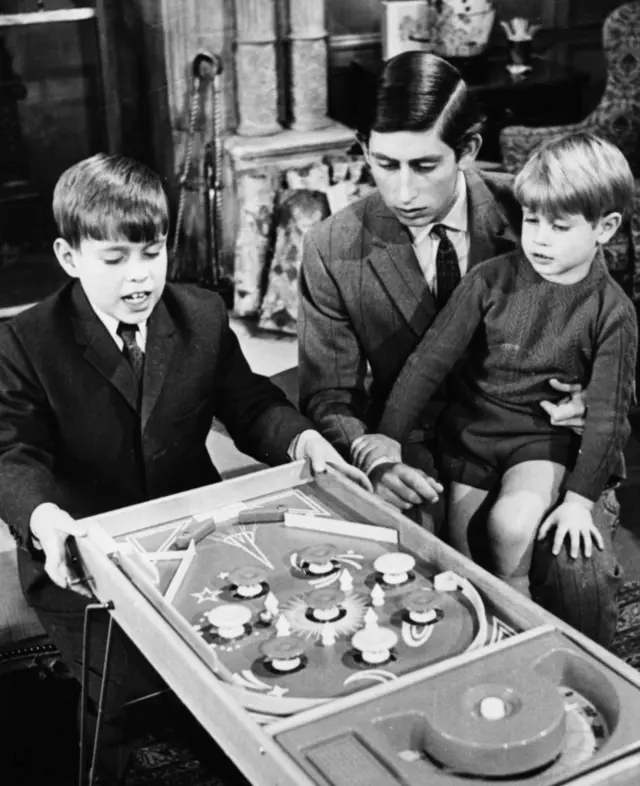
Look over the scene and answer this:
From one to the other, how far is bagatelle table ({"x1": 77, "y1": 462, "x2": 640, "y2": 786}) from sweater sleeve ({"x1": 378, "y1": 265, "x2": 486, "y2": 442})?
38 centimetres

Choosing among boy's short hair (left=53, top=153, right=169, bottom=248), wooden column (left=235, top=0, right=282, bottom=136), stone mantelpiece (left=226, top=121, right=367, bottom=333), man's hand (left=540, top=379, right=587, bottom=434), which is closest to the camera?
boy's short hair (left=53, top=153, right=169, bottom=248)

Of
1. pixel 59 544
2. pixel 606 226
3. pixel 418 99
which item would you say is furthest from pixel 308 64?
pixel 59 544

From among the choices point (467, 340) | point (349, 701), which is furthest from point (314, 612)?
point (467, 340)

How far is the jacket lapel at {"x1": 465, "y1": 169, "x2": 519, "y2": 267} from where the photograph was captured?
2.96 metres

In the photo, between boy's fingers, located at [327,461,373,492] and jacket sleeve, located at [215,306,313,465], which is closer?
boy's fingers, located at [327,461,373,492]

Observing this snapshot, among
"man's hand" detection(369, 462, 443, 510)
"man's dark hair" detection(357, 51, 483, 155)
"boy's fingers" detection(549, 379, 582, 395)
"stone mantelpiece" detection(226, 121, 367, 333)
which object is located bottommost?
"stone mantelpiece" detection(226, 121, 367, 333)

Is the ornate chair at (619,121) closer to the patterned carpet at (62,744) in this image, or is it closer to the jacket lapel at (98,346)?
the patterned carpet at (62,744)

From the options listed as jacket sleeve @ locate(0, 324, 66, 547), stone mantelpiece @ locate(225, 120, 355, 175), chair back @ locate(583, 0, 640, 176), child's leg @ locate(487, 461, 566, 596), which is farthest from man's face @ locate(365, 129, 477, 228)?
chair back @ locate(583, 0, 640, 176)

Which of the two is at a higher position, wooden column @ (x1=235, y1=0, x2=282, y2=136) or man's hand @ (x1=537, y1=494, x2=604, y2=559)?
wooden column @ (x1=235, y1=0, x2=282, y2=136)

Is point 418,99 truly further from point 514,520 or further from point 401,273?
point 514,520

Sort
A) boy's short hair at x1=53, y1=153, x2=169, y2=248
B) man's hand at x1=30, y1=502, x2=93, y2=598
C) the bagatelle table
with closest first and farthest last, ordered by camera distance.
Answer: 1. the bagatelle table
2. man's hand at x1=30, y1=502, x2=93, y2=598
3. boy's short hair at x1=53, y1=153, x2=169, y2=248

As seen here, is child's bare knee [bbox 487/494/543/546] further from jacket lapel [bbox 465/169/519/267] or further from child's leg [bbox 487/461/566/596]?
jacket lapel [bbox 465/169/519/267]

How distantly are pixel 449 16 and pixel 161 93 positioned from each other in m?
1.35

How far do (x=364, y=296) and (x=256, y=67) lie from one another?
2720mm
